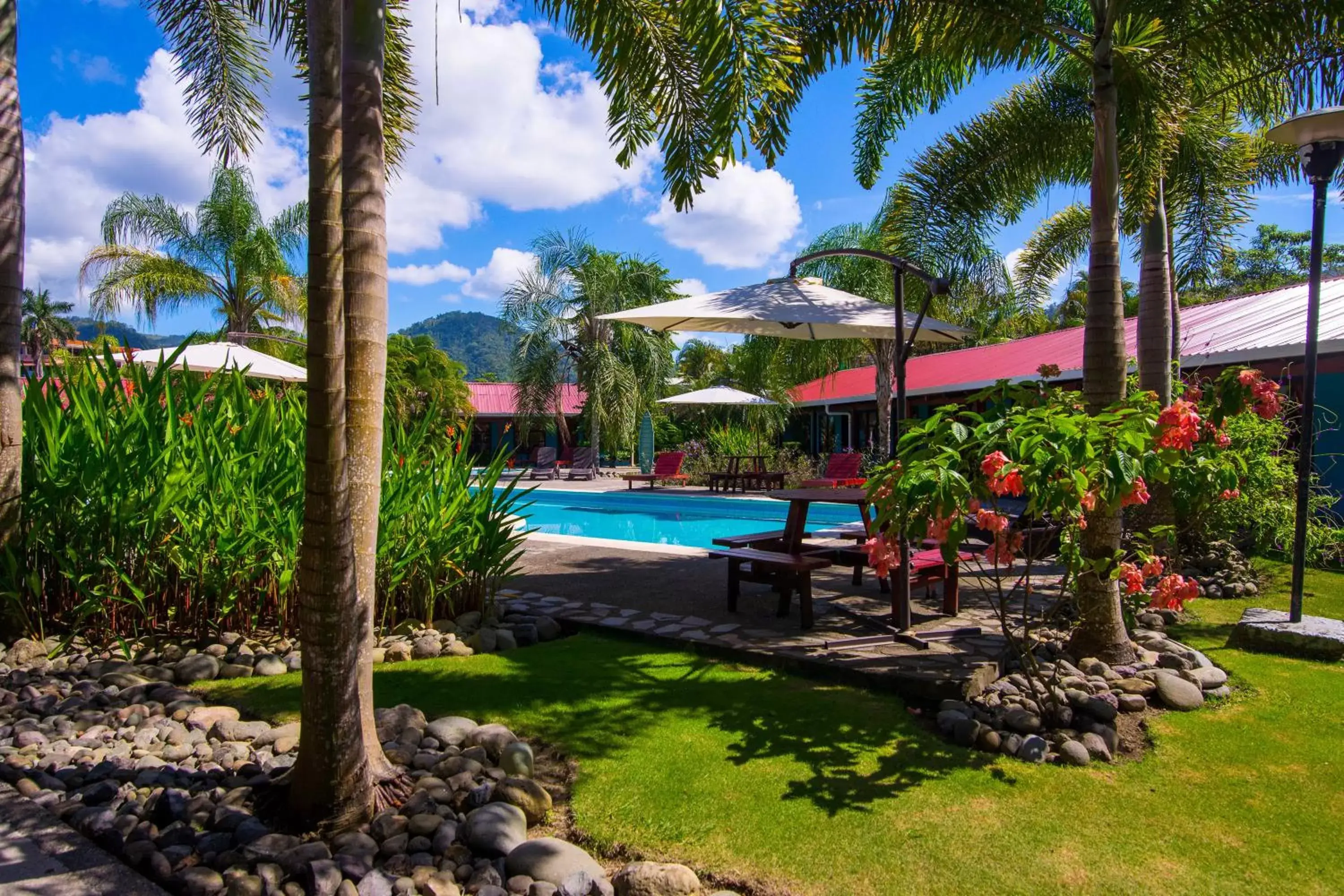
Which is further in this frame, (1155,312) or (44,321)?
(44,321)

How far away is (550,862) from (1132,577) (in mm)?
2853

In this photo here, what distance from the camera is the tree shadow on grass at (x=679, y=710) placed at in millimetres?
3494

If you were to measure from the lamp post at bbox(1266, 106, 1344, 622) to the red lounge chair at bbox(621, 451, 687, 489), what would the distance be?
15504 mm

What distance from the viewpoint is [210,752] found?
136 inches

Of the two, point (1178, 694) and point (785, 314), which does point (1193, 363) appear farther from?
point (1178, 694)

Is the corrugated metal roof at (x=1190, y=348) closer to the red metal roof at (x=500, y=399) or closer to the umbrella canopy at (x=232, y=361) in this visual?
the umbrella canopy at (x=232, y=361)

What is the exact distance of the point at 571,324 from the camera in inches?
1009

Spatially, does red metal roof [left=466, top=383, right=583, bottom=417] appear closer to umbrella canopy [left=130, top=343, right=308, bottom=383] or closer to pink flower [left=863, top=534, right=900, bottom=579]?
umbrella canopy [left=130, top=343, right=308, bottom=383]

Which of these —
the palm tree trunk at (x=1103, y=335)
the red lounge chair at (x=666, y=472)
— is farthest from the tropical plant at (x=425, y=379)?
the palm tree trunk at (x=1103, y=335)

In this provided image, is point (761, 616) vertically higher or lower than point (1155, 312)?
lower

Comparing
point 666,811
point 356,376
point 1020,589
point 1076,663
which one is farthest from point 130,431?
point 1020,589

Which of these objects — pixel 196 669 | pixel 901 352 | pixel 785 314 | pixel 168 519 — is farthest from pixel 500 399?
pixel 196 669

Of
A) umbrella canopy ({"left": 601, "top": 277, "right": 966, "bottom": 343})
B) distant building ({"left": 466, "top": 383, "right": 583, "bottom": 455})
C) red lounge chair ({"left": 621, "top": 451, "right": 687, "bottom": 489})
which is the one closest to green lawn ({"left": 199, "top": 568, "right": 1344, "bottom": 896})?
umbrella canopy ({"left": 601, "top": 277, "right": 966, "bottom": 343})

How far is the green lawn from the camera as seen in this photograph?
8.84 feet
